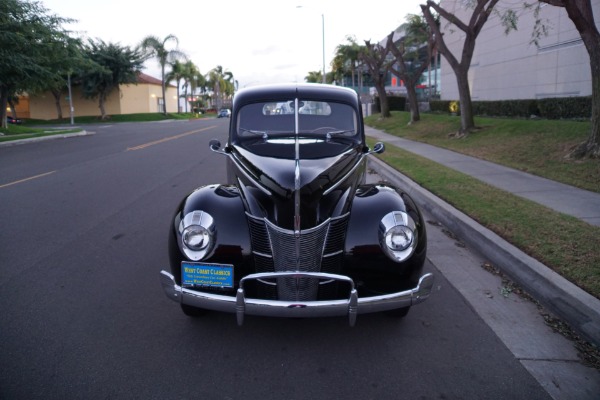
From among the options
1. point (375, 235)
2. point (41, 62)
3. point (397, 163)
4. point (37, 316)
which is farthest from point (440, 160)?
point (41, 62)

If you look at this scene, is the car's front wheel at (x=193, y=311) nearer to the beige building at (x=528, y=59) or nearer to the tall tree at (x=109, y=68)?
the beige building at (x=528, y=59)

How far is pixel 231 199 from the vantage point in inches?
137

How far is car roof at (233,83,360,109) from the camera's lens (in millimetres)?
4773

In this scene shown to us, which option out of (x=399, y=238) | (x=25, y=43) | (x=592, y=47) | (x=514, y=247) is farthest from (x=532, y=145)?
(x=25, y=43)

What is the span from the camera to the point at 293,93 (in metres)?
4.75

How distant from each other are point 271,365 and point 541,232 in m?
3.66

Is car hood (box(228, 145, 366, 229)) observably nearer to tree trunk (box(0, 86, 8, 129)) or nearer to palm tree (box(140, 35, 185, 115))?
tree trunk (box(0, 86, 8, 129))

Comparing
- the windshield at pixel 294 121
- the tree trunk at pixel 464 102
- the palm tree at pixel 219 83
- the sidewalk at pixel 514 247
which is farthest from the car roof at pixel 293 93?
the palm tree at pixel 219 83

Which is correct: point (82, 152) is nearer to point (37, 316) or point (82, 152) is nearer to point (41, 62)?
point (41, 62)

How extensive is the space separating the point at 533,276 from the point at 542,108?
46.1ft

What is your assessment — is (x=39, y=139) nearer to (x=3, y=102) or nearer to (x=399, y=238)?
(x=3, y=102)

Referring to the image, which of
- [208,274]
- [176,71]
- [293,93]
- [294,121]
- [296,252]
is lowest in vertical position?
[208,274]

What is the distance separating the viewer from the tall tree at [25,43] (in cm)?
2138

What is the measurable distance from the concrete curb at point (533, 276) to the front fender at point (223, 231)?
251 centimetres
